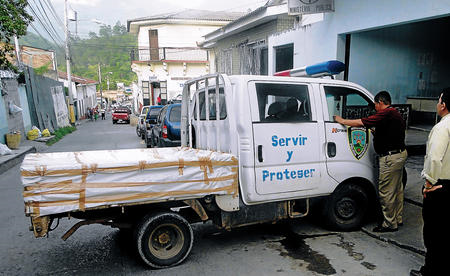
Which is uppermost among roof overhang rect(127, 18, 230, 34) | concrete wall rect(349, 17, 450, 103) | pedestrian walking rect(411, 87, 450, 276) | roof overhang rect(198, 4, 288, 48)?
roof overhang rect(127, 18, 230, 34)

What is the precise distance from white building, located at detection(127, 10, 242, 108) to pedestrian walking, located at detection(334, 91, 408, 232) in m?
26.8

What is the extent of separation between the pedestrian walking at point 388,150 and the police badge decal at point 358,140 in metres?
0.15

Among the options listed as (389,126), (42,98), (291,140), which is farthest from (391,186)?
(42,98)

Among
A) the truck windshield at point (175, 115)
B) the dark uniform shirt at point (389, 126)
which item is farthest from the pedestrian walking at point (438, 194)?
the truck windshield at point (175, 115)

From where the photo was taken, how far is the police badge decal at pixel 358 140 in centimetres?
427

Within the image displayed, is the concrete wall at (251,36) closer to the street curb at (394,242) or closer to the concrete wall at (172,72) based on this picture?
the street curb at (394,242)

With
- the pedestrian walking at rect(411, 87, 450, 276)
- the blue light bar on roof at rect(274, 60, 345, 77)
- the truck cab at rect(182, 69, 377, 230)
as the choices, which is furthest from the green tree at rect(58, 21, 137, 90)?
the pedestrian walking at rect(411, 87, 450, 276)

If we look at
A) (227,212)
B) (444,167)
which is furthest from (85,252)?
(444,167)

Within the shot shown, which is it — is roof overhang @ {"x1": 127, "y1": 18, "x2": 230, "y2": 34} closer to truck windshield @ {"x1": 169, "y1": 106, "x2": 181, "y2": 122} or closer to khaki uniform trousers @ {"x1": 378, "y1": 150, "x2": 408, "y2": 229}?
truck windshield @ {"x1": 169, "y1": 106, "x2": 181, "y2": 122}

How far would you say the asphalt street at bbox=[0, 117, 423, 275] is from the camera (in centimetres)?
356

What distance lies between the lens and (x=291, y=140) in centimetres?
390

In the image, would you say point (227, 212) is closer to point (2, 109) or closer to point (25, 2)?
point (25, 2)

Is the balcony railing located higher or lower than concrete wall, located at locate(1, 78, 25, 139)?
higher

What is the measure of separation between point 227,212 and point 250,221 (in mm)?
325
